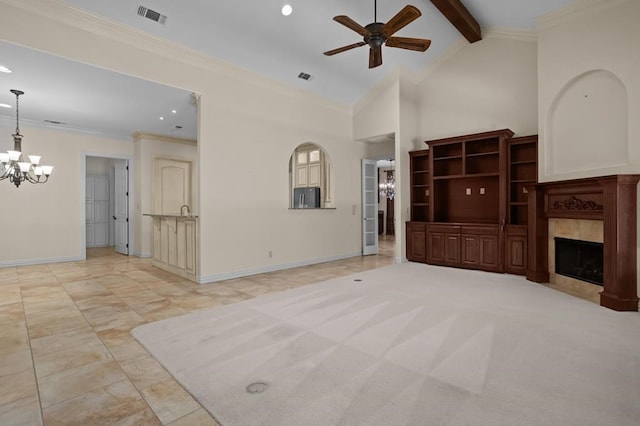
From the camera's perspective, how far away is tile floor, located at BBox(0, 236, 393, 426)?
180 cm

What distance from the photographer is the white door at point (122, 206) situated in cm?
800

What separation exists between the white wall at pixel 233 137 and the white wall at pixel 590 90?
386 cm

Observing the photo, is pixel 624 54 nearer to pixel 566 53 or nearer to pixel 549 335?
pixel 566 53

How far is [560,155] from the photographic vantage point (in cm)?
462

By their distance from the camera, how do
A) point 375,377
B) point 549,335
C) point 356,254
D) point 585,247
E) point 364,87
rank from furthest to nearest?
point 356,254 → point 364,87 → point 585,247 → point 549,335 → point 375,377

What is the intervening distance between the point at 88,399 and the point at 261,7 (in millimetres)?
4509

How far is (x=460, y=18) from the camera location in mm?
5137

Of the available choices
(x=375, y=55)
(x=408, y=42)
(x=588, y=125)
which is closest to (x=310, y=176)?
(x=375, y=55)

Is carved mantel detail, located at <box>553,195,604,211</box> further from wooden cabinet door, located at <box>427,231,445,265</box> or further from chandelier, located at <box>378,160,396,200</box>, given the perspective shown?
chandelier, located at <box>378,160,396,200</box>

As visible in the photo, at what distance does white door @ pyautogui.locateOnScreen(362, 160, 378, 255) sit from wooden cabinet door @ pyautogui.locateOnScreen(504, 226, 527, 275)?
315cm

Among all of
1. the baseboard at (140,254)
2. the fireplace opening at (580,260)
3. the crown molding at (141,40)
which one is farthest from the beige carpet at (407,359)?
the baseboard at (140,254)

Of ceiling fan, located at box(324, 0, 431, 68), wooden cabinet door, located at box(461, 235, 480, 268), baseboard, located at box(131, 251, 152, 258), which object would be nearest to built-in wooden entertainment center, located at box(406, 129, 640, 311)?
wooden cabinet door, located at box(461, 235, 480, 268)

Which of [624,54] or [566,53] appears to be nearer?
[624,54]

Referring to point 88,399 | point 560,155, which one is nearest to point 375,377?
point 88,399
